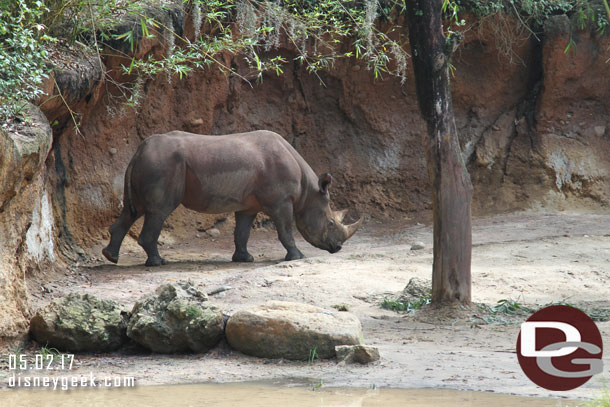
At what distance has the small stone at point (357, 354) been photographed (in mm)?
5809

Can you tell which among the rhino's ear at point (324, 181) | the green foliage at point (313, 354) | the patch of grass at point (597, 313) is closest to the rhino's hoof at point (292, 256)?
the rhino's ear at point (324, 181)

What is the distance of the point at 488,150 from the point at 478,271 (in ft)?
18.5

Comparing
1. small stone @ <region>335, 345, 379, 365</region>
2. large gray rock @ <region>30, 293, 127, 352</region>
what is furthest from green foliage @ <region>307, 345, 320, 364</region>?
large gray rock @ <region>30, 293, 127, 352</region>

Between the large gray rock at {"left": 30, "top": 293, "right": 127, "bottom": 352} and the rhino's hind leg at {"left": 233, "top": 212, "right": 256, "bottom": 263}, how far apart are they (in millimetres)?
4725

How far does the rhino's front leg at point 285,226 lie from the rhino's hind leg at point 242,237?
425 mm

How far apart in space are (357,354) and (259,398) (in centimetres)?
107

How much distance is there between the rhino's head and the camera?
1171 cm

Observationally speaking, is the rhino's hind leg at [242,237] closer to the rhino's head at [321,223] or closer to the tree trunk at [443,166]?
the rhino's head at [321,223]

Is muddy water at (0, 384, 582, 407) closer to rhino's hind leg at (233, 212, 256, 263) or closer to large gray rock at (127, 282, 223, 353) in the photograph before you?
large gray rock at (127, 282, 223, 353)

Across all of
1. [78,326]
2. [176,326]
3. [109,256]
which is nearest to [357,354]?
[176,326]

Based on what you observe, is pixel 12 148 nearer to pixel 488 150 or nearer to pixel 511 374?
pixel 511 374

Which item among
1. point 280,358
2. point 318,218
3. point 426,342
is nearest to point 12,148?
point 280,358

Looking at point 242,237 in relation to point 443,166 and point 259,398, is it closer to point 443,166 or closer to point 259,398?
point 443,166

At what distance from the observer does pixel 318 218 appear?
11.7m
